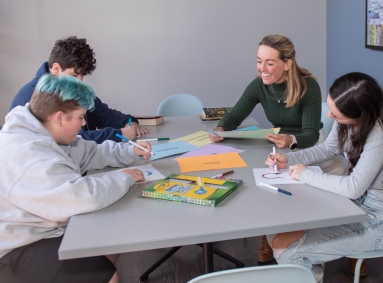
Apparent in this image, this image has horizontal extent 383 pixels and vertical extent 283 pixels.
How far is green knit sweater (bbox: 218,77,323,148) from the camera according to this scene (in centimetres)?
224

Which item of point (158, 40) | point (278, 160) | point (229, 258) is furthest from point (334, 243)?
point (158, 40)

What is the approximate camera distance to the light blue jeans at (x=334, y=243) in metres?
1.53

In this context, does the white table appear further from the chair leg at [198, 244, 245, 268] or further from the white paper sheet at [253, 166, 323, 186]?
the chair leg at [198, 244, 245, 268]

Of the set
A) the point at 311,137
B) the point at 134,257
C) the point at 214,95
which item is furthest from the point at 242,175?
the point at 214,95

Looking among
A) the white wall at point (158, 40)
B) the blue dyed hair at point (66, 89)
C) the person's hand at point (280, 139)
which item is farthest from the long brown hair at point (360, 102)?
the white wall at point (158, 40)

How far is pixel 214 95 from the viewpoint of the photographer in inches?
171

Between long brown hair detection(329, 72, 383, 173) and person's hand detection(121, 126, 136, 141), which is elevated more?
long brown hair detection(329, 72, 383, 173)

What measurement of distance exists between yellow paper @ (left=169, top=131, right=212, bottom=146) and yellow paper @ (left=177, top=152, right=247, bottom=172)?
26 cm

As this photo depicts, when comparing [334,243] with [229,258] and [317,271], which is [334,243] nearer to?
[317,271]

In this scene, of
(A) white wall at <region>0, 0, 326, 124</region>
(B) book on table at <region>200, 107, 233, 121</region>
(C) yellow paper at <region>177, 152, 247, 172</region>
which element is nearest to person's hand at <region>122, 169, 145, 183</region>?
(C) yellow paper at <region>177, 152, 247, 172</region>

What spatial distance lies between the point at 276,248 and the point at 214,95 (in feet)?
9.45

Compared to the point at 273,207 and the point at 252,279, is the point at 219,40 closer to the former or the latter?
the point at 273,207

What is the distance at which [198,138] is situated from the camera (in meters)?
2.26

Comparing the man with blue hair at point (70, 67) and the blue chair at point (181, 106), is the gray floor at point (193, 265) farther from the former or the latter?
the blue chair at point (181, 106)
